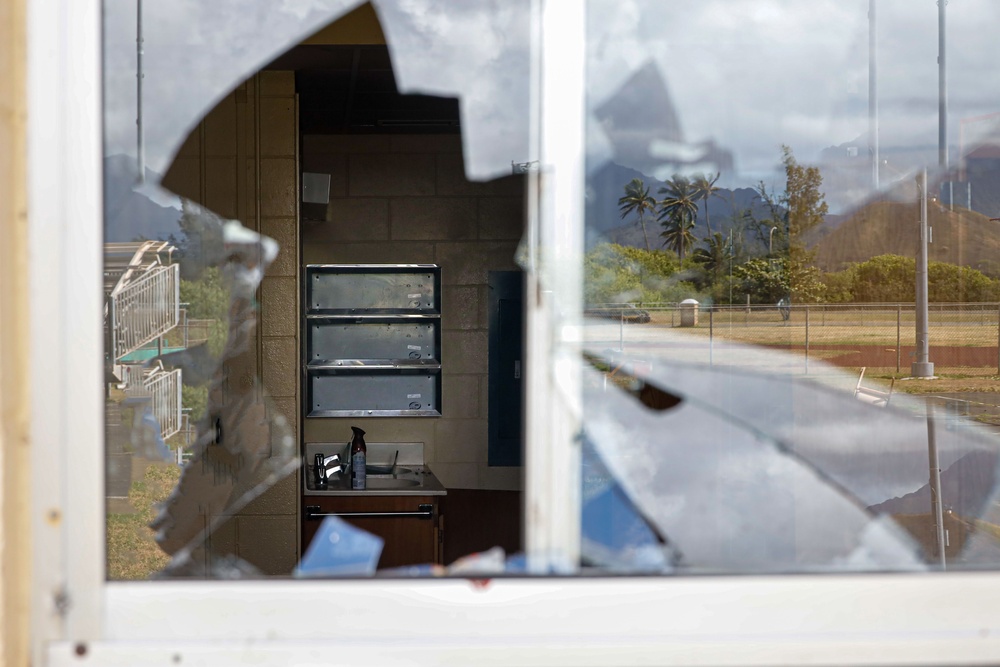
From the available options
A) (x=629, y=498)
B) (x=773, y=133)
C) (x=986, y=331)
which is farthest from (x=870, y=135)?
(x=629, y=498)

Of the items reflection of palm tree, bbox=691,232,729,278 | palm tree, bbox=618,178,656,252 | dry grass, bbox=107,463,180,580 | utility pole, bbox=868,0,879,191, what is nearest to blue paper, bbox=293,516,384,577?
dry grass, bbox=107,463,180,580

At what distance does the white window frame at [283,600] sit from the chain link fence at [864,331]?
93.7 inches

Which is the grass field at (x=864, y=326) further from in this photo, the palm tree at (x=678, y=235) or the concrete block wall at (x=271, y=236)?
the concrete block wall at (x=271, y=236)

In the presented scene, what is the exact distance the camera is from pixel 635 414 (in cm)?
182

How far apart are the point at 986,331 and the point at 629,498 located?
11.4 ft

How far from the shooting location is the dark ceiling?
3.09 m

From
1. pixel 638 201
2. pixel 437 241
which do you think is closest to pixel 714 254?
pixel 638 201

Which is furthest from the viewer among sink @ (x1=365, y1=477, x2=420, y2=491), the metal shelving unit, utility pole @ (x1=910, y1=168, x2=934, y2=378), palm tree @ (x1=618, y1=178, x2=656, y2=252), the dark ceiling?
the metal shelving unit

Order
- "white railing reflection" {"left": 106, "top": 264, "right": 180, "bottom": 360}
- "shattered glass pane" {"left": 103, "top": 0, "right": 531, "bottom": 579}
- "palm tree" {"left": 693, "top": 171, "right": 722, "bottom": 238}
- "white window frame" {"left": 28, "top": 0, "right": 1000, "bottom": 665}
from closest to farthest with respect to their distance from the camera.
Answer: "white window frame" {"left": 28, "top": 0, "right": 1000, "bottom": 665}, "white railing reflection" {"left": 106, "top": 264, "right": 180, "bottom": 360}, "shattered glass pane" {"left": 103, "top": 0, "right": 531, "bottom": 579}, "palm tree" {"left": 693, "top": 171, "right": 722, "bottom": 238}

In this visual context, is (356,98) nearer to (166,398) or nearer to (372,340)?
(372,340)

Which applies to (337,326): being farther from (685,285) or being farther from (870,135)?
(870,135)

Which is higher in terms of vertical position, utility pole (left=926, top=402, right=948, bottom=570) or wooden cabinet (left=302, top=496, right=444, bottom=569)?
utility pole (left=926, top=402, right=948, bottom=570)

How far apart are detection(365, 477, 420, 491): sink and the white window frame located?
8.87 feet

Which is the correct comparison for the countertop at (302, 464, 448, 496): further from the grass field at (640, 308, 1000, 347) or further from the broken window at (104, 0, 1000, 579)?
the grass field at (640, 308, 1000, 347)
